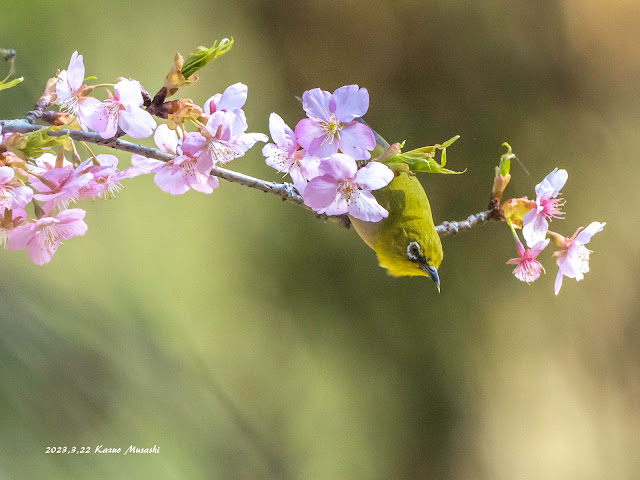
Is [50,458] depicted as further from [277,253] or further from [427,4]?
[427,4]

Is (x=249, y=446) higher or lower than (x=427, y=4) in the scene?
lower

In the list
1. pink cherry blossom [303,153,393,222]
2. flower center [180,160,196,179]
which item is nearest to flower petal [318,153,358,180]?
pink cherry blossom [303,153,393,222]

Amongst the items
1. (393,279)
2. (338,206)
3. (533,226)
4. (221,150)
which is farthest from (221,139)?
(393,279)

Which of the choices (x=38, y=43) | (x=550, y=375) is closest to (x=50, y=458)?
(x=38, y=43)

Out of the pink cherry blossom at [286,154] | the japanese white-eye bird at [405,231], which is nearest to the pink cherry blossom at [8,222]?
the pink cherry blossom at [286,154]

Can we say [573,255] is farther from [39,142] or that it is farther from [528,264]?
[39,142]

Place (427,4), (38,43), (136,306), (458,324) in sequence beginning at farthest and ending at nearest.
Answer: (458,324), (427,4), (136,306), (38,43)

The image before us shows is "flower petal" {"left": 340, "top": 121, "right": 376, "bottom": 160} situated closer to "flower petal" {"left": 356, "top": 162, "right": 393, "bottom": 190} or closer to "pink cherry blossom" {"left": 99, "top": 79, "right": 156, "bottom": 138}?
"flower petal" {"left": 356, "top": 162, "right": 393, "bottom": 190}
